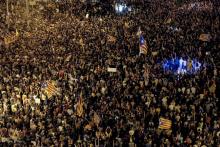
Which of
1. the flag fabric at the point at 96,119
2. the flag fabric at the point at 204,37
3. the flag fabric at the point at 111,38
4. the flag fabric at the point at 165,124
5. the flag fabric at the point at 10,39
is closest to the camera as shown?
the flag fabric at the point at 165,124

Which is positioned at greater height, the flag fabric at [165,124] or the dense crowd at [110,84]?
the flag fabric at [165,124]

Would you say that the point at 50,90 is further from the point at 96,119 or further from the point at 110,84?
the point at 96,119

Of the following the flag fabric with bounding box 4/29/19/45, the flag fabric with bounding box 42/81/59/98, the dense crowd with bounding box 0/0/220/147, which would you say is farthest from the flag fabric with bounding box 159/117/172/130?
the flag fabric with bounding box 4/29/19/45

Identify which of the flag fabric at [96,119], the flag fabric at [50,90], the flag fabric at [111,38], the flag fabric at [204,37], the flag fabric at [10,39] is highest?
the flag fabric at [204,37]

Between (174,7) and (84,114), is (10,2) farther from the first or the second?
(84,114)

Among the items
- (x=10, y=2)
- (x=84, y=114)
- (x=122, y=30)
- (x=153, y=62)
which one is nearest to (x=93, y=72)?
(x=153, y=62)

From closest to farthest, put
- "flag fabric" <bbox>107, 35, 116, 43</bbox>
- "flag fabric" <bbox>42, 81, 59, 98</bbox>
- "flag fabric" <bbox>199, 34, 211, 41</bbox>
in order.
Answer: "flag fabric" <bbox>42, 81, 59, 98</bbox> → "flag fabric" <bbox>199, 34, 211, 41</bbox> → "flag fabric" <bbox>107, 35, 116, 43</bbox>

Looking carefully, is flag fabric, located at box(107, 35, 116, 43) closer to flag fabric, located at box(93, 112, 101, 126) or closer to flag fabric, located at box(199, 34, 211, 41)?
flag fabric, located at box(199, 34, 211, 41)

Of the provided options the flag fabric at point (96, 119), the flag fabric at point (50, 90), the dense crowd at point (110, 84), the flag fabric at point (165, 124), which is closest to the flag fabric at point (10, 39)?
the dense crowd at point (110, 84)

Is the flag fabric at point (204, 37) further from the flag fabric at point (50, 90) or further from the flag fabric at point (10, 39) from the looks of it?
the flag fabric at point (10, 39)
